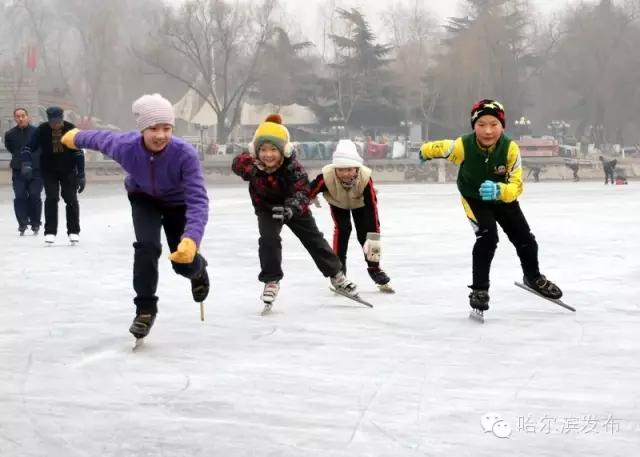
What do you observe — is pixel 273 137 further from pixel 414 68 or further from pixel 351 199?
pixel 414 68

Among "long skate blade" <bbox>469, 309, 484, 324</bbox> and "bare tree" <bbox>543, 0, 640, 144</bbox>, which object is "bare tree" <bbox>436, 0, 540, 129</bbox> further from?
"long skate blade" <bbox>469, 309, 484, 324</bbox>

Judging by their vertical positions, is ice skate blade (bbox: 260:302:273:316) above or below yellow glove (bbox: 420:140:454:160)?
below

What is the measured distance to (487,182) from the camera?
6.84m

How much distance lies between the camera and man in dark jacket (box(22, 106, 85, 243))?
1248 cm

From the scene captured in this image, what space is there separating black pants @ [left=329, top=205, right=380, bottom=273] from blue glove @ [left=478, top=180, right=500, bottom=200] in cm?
168

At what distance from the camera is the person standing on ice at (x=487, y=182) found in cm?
690

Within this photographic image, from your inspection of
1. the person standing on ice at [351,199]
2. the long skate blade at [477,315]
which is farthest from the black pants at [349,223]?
the long skate blade at [477,315]

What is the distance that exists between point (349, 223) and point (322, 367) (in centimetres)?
323

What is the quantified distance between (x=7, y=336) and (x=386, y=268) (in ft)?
14.2

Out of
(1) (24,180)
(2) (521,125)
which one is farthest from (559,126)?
(1) (24,180)

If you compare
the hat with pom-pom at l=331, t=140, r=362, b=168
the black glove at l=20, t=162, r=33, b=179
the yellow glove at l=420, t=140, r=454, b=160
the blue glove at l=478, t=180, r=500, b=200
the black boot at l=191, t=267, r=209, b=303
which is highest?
the yellow glove at l=420, t=140, r=454, b=160

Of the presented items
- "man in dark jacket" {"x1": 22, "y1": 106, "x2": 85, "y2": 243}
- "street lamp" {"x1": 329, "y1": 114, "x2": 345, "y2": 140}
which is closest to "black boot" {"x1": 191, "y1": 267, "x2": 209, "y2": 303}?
"man in dark jacket" {"x1": 22, "y1": 106, "x2": 85, "y2": 243}

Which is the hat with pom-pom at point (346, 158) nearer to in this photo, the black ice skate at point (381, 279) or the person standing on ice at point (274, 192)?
the person standing on ice at point (274, 192)

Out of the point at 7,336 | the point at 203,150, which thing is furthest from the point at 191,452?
the point at 203,150
